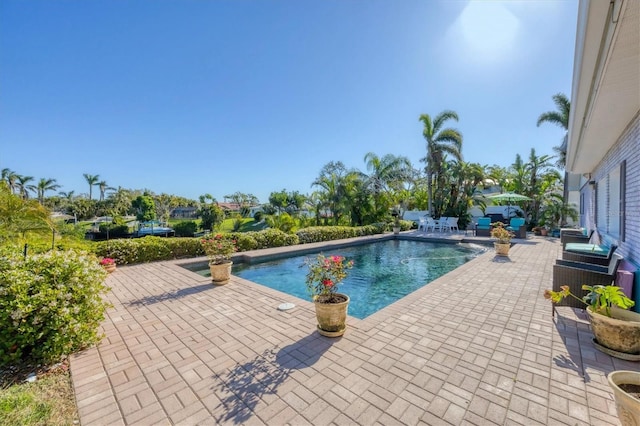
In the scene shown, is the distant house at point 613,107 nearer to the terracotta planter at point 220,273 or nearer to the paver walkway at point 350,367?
the paver walkway at point 350,367

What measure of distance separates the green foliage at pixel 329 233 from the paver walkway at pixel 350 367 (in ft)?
25.4

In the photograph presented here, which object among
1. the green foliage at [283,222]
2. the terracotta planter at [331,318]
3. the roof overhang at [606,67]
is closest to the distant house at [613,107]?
the roof overhang at [606,67]

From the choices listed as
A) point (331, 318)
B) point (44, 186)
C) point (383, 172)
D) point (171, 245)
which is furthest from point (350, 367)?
point (44, 186)

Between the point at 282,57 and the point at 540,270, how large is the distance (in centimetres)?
1146

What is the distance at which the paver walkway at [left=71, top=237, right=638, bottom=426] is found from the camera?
2092 mm

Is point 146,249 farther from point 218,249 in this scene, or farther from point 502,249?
point 502,249

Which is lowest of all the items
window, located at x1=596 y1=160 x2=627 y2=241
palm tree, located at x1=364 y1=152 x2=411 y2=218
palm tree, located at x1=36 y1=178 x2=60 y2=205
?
window, located at x1=596 y1=160 x2=627 y2=241

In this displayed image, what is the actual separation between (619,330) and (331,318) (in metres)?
3.10

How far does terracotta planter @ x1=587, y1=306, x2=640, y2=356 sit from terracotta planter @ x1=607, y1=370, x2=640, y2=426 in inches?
52.9

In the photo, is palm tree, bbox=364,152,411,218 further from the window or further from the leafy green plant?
the leafy green plant

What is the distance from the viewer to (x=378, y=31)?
8.43m

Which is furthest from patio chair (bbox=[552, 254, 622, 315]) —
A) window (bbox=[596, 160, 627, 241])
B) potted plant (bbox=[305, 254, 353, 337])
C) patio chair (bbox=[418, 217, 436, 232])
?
patio chair (bbox=[418, 217, 436, 232])

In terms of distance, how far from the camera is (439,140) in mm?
17797

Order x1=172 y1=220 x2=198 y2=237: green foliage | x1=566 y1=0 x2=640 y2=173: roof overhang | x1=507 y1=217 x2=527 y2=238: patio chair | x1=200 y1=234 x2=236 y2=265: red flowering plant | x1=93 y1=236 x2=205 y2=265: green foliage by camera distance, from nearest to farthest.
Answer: x1=566 y1=0 x2=640 y2=173: roof overhang < x1=200 y1=234 x2=236 y2=265: red flowering plant < x1=93 y1=236 x2=205 y2=265: green foliage < x1=507 y1=217 x2=527 y2=238: patio chair < x1=172 y1=220 x2=198 y2=237: green foliage
